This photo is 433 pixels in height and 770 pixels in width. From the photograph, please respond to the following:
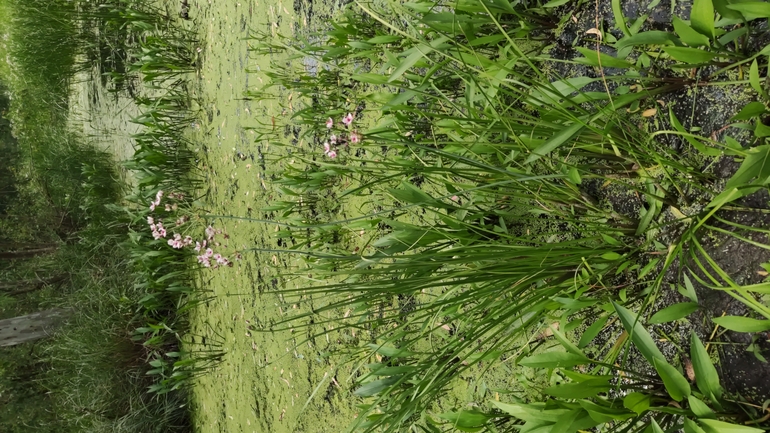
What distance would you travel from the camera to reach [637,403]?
922mm

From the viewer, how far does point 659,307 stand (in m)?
1.19

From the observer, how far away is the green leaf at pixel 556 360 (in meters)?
1.03

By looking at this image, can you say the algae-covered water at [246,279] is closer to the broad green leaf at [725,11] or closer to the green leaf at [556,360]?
the green leaf at [556,360]

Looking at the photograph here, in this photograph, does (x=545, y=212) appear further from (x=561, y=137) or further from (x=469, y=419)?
(x=469, y=419)

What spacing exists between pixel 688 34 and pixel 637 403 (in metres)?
0.65

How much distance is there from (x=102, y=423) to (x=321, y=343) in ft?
8.92

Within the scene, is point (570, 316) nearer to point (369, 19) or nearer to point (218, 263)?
point (369, 19)

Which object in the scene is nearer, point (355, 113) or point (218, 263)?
point (355, 113)

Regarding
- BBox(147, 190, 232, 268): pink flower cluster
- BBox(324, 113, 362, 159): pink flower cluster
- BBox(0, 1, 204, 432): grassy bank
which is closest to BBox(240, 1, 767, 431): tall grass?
BBox(324, 113, 362, 159): pink flower cluster

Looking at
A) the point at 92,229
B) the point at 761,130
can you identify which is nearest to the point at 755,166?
the point at 761,130

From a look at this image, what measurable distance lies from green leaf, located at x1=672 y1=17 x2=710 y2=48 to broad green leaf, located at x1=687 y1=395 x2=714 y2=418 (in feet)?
2.01

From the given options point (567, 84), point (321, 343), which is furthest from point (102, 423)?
point (567, 84)

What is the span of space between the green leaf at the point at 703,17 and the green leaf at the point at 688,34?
10 millimetres

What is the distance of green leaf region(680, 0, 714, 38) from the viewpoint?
87 cm
